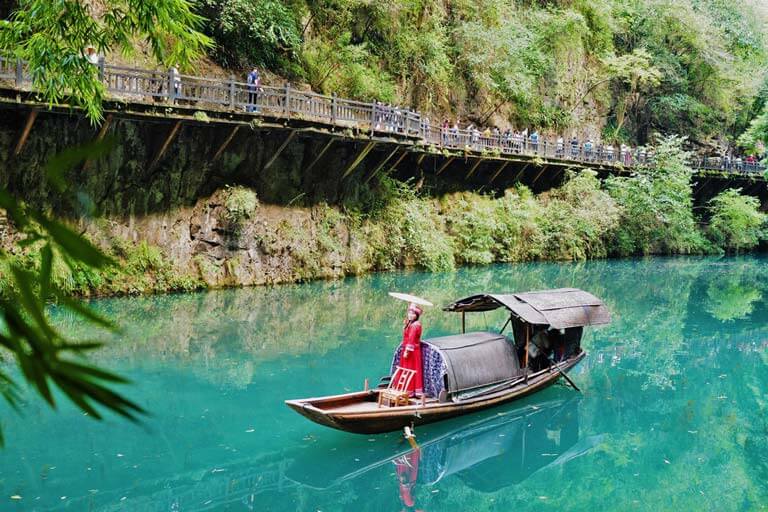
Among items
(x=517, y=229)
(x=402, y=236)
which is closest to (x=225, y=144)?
(x=402, y=236)

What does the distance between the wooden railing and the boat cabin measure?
674 cm

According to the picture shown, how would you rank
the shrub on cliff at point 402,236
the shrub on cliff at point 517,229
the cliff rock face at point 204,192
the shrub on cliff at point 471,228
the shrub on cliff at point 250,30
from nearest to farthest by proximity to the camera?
the cliff rock face at point 204,192 < the shrub on cliff at point 250,30 < the shrub on cliff at point 402,236 < the shrub on cliff at point 471,228 < the shrub on cliff at point 517,229

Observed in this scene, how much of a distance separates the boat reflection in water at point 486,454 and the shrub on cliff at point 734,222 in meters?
32.7

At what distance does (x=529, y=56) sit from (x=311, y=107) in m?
19.0

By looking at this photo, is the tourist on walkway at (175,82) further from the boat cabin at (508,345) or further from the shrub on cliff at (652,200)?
the shrub on cliff at (652,200)

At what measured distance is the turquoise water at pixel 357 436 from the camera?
7812 mm

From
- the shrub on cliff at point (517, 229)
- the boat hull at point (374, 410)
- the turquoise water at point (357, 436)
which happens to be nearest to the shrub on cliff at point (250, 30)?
the turquoise water at point (357, 436)

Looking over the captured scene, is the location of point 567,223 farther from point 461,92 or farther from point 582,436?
point 582,436

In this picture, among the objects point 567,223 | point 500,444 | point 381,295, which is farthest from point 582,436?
point 567,223

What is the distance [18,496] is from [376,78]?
76.3 ft

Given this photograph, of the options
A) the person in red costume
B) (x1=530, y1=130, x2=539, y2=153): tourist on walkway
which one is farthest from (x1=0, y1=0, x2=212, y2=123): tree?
(x1=530, y1=130, x2=539, y2=153): tourist on walkway

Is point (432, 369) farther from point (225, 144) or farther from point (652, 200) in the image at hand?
point (652, 200)

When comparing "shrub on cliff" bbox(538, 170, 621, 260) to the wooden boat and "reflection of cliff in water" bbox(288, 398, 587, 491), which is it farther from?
"reflection of cliff in water" bbox(288, 398, 587, 491)

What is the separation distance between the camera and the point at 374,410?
29.2ft
